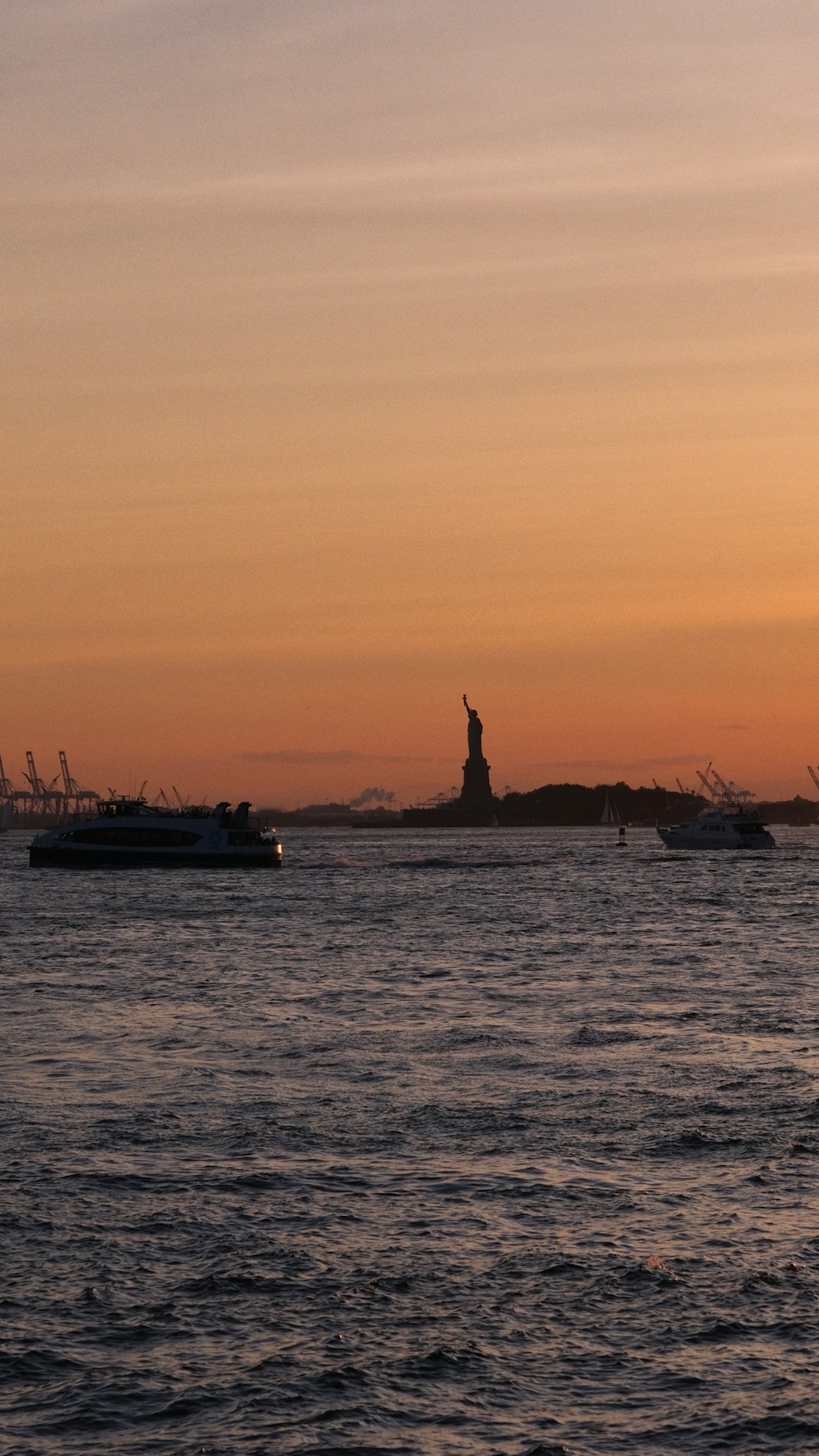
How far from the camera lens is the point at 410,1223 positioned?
24.2 metres

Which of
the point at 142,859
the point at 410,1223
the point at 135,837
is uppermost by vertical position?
the point at 135,837

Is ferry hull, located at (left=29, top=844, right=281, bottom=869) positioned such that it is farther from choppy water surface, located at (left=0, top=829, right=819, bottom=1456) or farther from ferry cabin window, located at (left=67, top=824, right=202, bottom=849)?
choppy water surface, located at (left=0, top=829, right=819, bottom=1456)

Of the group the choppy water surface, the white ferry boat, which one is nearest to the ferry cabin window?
the white ferry boat

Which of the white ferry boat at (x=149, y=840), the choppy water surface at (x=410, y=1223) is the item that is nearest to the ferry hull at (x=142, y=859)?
the white ferry boat at (x=149, y=840)

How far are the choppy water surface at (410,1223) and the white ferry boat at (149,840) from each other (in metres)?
116

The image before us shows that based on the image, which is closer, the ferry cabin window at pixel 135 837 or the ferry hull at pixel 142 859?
the ferry hull at pixel 142 859

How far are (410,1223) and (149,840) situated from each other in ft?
497

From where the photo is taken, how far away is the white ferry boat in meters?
173

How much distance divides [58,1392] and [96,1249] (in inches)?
223

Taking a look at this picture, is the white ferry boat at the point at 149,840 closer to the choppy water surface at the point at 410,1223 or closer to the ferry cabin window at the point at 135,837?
the ferry cabin window at the point at 135,837

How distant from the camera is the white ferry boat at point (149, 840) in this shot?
568 feet

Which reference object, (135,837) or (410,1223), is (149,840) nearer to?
(135,837)

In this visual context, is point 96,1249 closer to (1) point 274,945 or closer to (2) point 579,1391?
(2) point 579,1391

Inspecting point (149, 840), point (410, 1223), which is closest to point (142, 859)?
point (149, 840)
